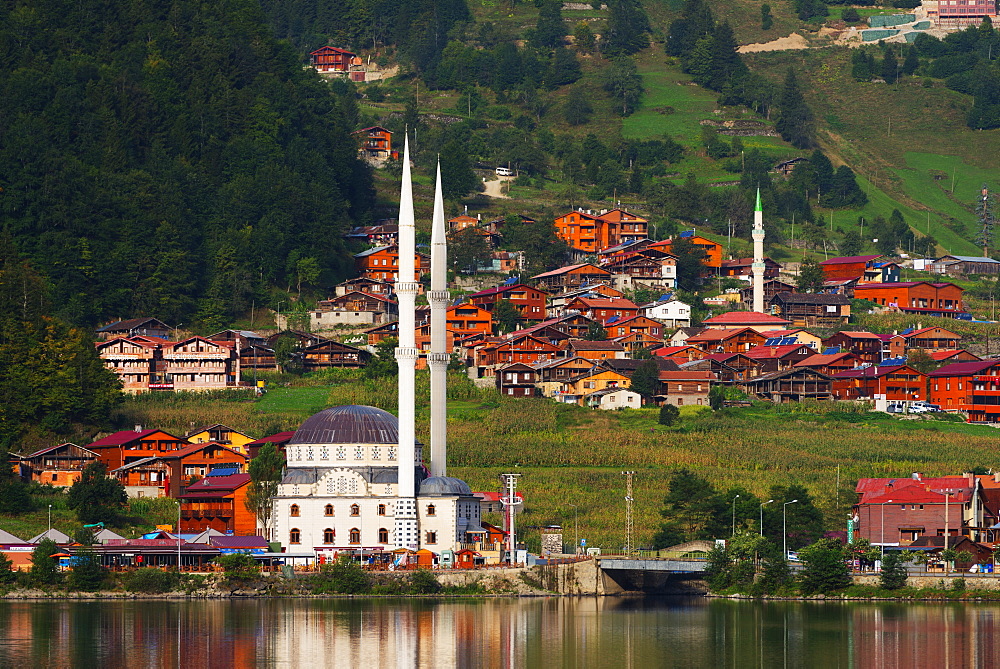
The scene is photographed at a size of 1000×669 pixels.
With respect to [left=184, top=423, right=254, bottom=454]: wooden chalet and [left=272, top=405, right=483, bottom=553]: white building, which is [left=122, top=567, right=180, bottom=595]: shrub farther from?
[left=184, top=423, right=254, bottom=454]: wooden chalet

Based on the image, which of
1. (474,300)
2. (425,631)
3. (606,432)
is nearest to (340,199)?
(474,300)

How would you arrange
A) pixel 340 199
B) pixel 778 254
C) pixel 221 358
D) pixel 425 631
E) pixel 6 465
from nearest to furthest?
pixel 425 631, pixel 6 465, pixel 221 358, pixel 340 199, pixel 778 254

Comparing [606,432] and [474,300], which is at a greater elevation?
[474,300]

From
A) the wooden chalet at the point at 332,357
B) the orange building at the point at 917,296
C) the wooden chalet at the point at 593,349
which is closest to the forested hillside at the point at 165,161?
the wooden chalet at the point at 332,357

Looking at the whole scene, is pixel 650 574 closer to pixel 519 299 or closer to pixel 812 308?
pixel 519 299

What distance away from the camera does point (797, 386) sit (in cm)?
10875

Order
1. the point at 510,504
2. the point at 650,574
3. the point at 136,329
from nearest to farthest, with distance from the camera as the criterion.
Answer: the point at 650,574 < the point at 510,504 < the point at 136,329

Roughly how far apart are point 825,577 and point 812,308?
55076 millimetres

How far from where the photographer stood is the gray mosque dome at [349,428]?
275 feet

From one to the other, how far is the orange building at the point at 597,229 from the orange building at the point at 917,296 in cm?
1682

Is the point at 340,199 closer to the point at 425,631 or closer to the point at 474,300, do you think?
the point at 474,300

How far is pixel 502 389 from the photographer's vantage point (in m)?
108

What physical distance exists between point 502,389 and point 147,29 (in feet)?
144

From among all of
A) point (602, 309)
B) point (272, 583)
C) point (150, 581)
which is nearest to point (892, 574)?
point (272, 583)
